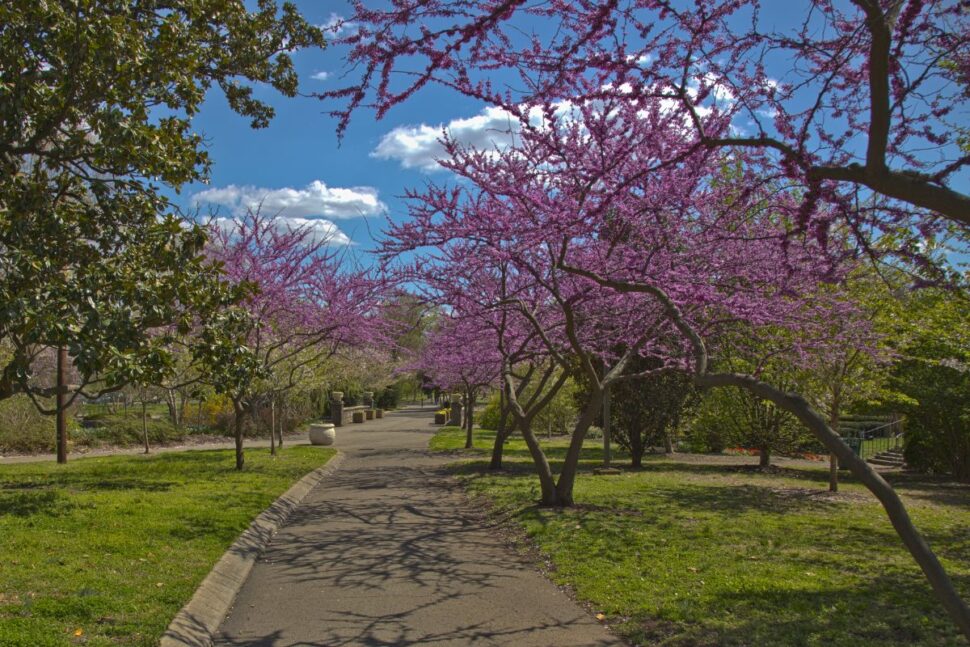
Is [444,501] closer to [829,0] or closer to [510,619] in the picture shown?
[510,619]

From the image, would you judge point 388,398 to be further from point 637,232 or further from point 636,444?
point 637,232

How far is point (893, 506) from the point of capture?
384 centimetres

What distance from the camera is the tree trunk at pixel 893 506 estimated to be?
11.9ft

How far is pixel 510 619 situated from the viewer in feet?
18.2

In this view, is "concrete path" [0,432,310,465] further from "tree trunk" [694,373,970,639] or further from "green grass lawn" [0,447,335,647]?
"tree trunk" [694,373,970,639]

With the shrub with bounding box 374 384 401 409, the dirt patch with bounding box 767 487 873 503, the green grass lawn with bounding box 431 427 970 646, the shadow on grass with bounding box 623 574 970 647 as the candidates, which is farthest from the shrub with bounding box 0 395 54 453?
the shrub with bounding box 374 384 401 409

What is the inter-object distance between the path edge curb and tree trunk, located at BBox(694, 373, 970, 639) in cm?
409

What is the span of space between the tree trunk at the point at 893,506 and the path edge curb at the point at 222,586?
4.09 meters

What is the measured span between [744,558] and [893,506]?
12.6 feet

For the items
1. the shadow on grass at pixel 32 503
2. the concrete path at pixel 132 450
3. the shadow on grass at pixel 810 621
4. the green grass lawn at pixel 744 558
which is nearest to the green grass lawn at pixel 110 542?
the shadow on grass at pixel 32 503

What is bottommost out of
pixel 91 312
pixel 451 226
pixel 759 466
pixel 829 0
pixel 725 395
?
pixel 759 466

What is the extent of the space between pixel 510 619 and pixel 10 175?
6.27m

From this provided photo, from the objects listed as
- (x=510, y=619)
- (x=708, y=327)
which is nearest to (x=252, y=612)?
(x=510, y=619)

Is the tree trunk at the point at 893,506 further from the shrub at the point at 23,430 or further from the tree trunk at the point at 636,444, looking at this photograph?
the shrub at the point at 23,430
